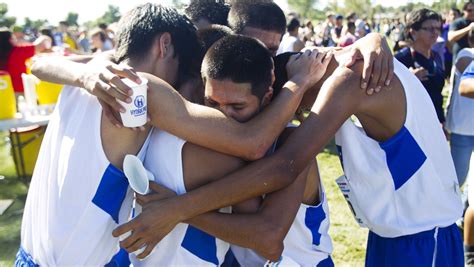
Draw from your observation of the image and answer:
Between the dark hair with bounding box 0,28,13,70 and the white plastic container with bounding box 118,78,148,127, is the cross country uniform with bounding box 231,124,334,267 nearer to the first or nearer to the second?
the white plastic container with bounding box 118,78,148,127

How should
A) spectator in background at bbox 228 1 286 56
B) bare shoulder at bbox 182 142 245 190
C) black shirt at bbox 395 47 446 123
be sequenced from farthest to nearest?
black shirt at bbox 395 47 446 123, spectator in background at bbox 228 1 286 56, bare shoulder at bbox 182 142 245 190

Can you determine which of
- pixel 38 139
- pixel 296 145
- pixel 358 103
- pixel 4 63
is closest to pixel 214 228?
pixel 296 145

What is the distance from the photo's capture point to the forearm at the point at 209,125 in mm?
1730

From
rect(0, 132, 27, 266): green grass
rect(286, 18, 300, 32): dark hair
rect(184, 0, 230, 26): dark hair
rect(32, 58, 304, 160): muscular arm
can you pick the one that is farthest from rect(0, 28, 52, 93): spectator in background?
rect(32, 58, 304, 160): muscular arm

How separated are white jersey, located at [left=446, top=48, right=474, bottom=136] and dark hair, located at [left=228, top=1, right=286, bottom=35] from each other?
7.63 feet

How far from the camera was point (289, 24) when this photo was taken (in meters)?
8.95

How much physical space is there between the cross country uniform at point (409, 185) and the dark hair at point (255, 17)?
114cm

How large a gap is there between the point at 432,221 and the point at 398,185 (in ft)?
0.83

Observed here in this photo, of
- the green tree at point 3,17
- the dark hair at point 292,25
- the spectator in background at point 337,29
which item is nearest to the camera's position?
the dark hair at point 292,25

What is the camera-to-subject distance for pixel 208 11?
124 inches

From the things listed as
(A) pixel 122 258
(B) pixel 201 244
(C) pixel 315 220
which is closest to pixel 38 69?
(A) pixel 122 258

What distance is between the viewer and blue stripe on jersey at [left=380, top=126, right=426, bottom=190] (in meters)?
1.96

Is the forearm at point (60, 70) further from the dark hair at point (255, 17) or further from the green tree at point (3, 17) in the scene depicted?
the green tree at point (3, 17)

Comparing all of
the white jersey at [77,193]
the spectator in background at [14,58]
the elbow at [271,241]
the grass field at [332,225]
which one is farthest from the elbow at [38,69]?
the spectator in background at [14,58]
